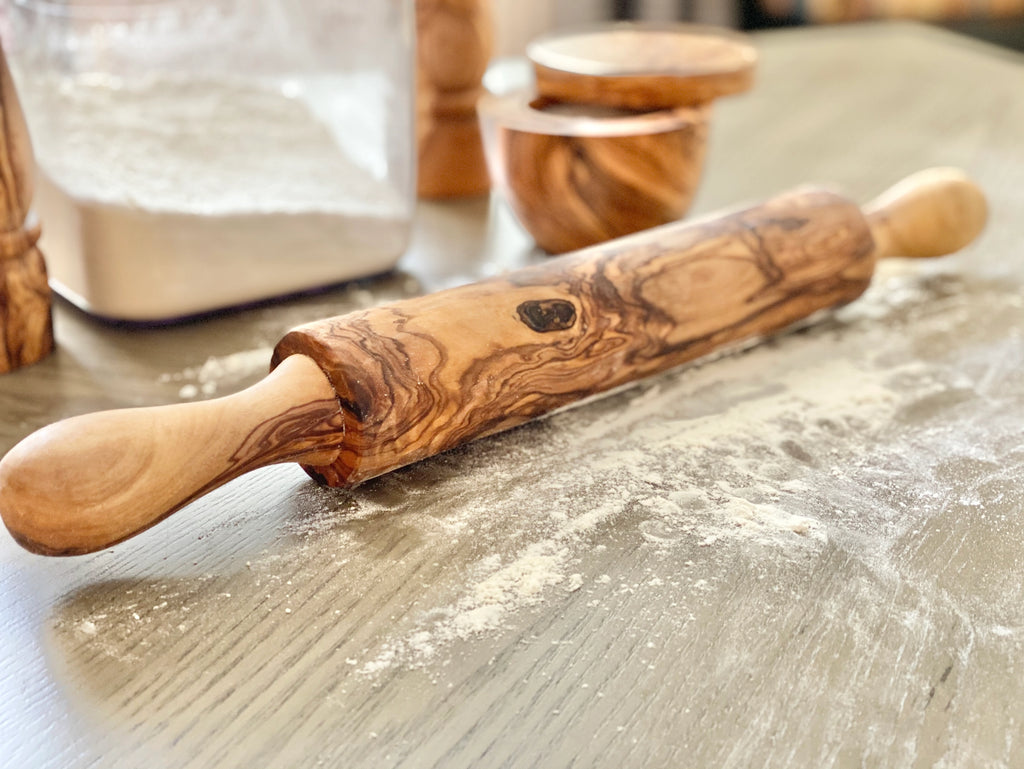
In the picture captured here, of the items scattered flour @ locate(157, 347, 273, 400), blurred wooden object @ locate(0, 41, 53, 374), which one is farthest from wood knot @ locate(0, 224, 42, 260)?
scattered flour @ locate(157, 347, 273, 400)

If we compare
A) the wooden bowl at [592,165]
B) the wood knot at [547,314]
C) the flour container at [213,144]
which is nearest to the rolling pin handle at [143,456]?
the wood knot at [547,314]

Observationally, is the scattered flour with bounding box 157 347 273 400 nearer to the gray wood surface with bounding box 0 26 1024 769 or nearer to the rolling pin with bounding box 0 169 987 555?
the gray wood surface with bounding box 0 26 1024 769

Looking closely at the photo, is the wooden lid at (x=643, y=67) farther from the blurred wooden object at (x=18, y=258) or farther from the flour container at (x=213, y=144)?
the blurred wooden object at (x=18, y=258)

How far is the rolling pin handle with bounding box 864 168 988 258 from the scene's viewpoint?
0.77 meters

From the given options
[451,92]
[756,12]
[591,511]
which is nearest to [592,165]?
[451,92]

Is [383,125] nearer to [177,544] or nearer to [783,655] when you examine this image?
[177,544]

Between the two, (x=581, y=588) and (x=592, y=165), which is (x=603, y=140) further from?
(x=581, y=588)

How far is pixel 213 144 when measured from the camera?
27.0 inches

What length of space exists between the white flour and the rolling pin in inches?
7.3

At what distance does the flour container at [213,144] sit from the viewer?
646 millimetres

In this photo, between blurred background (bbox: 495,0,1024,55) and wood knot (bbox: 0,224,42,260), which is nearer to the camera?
wood knot (bbox: 0,224,42,260)

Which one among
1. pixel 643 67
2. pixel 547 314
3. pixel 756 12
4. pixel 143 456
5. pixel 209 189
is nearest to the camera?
pixel 143 456

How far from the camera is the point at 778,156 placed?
1.09m

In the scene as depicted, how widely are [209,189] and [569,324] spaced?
264 millimetres
